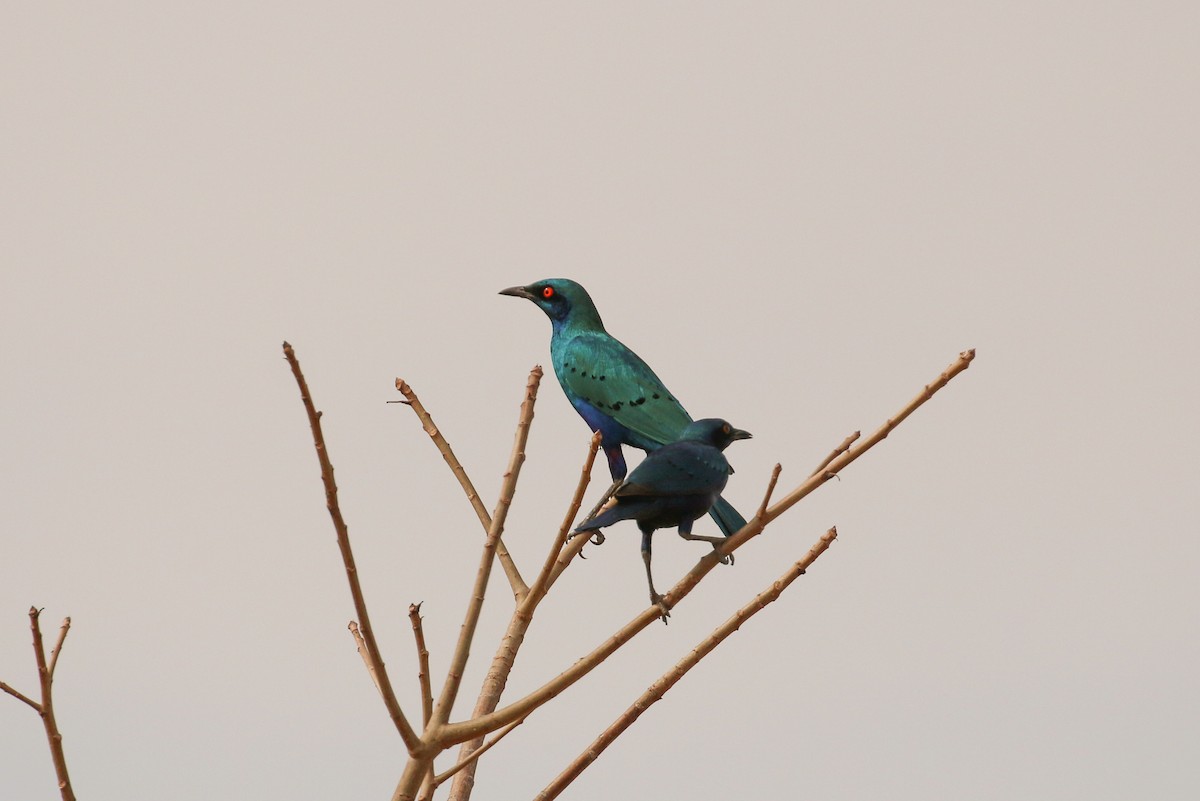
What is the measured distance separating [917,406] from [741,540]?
601 mm

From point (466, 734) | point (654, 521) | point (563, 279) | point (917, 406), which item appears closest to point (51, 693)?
point (466, 734)

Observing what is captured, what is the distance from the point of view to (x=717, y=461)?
151 inches

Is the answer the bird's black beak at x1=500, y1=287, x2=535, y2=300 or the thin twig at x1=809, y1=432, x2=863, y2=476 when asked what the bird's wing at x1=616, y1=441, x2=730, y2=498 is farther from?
the bird's black beak at x1=500, y1=287, x2=535, y2=300

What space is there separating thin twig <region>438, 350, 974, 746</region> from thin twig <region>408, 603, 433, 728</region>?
2.4 inches

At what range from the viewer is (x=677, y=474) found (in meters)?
3.74

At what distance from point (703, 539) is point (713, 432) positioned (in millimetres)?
403

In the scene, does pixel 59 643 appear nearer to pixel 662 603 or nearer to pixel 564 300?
pixel 662 603

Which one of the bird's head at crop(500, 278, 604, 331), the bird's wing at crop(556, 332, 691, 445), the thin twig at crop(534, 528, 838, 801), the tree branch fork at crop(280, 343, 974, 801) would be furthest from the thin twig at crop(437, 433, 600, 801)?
the bird's head at crop(500, 278, 604, 331)


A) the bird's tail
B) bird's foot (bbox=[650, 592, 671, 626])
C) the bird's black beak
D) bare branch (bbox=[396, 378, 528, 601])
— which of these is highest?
the bird's black beak

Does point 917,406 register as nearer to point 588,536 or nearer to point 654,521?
point 654,521

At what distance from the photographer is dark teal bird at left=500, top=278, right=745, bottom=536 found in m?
4.72

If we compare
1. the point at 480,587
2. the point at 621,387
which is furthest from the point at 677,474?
the point at 621,387

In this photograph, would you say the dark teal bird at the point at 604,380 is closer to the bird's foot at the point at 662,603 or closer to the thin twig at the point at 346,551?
the bird's foot at the point at 662,603

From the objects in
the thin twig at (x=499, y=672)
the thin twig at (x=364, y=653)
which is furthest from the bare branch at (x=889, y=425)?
the thin twig at (x=364, y=653)
